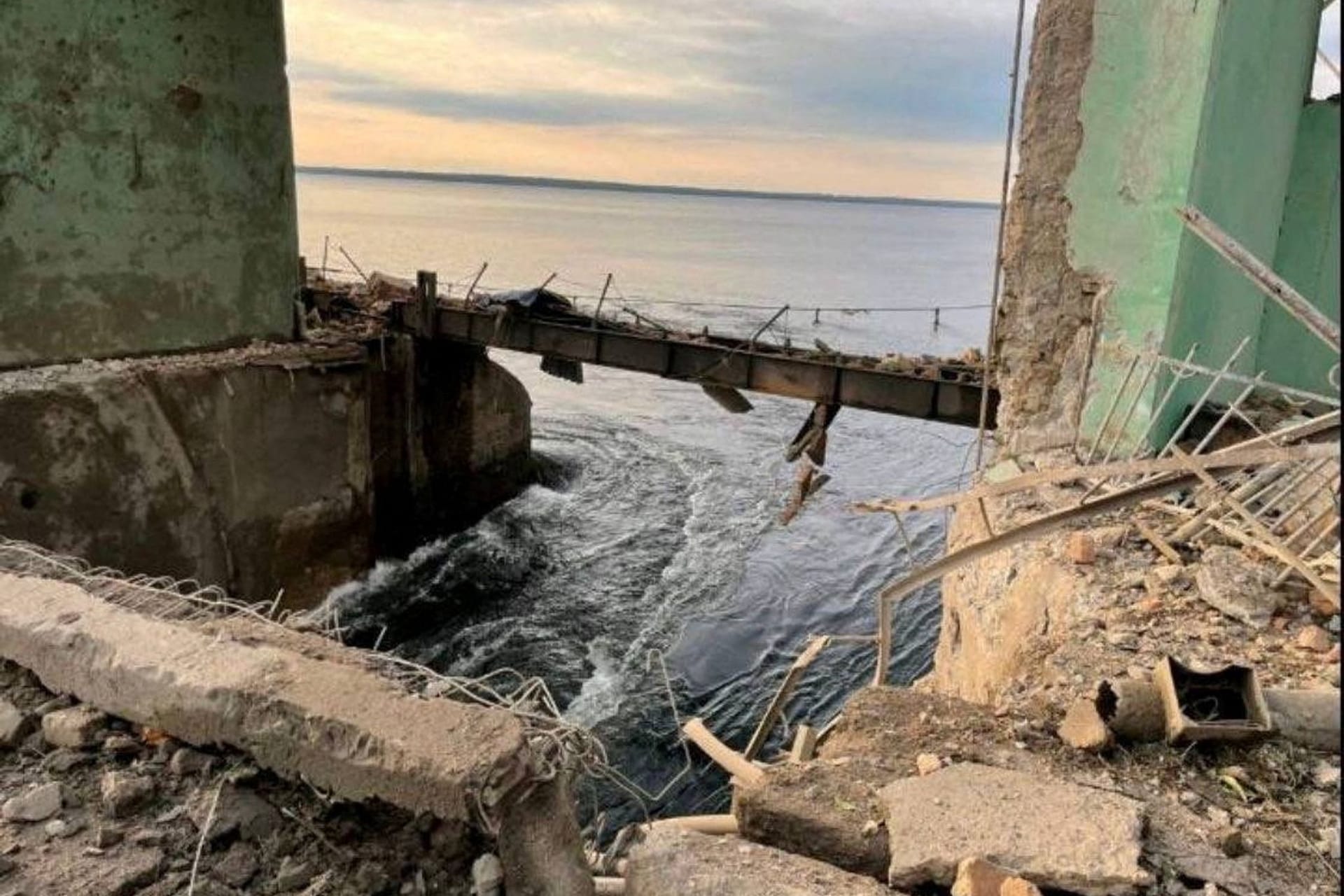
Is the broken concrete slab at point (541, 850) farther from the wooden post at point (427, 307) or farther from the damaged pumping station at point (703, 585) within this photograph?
the wooden post at point (427, 307)

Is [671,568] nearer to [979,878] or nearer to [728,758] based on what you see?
[728,758]

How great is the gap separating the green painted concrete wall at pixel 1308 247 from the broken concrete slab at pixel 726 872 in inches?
253

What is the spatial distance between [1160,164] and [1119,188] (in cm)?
23

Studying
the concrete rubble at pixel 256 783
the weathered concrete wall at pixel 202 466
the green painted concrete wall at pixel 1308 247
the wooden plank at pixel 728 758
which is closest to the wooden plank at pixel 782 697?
the wooden plank at pixel 728 758

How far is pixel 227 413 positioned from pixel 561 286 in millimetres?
36142

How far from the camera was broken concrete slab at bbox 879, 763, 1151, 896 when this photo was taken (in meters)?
2.48

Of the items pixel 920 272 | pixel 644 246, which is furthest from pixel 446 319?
pixel 644 246

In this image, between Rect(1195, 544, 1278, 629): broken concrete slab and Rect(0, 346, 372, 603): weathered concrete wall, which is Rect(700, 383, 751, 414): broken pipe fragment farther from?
Rect(1195, 544, 1278, 629): broken concrete slab

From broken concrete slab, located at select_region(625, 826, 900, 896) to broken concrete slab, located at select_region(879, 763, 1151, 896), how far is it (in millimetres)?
177

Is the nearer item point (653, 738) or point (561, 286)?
point (653, 738)

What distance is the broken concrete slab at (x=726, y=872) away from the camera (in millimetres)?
2414

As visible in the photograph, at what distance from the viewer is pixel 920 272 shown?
73.4m

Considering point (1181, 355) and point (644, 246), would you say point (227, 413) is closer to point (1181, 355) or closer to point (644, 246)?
point (1181, 355)

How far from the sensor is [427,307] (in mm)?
13680
